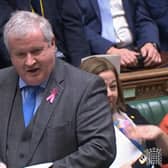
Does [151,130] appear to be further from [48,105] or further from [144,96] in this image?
[144,96]

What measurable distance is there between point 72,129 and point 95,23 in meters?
1.63

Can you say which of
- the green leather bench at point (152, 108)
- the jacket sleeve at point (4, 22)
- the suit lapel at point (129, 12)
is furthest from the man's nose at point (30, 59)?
the suit lapel at point (129, 12)

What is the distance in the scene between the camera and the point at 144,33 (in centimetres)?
348

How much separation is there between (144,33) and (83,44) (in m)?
0.45

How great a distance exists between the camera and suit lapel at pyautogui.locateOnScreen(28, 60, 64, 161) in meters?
1.89

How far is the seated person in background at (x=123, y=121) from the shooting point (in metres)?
2.18

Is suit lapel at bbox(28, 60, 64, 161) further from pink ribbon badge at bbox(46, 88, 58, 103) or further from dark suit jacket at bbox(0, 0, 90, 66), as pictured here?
dark suit jacket at bbox(0, 0, 90, 66)

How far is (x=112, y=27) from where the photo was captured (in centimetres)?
345

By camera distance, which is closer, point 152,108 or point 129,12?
point 152,108

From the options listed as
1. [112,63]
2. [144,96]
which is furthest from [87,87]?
[144,96]

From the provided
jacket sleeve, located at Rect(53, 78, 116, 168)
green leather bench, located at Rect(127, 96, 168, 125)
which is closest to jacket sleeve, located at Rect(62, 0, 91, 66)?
green leather bench, located at Rect(127, 96, 168, 125)

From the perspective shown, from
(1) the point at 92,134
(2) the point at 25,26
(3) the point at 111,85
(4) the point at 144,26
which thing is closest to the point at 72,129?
(1) the point at 92,134

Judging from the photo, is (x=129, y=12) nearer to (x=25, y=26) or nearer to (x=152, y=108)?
(x=152, y=108)

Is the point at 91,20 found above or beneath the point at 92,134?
beneath
